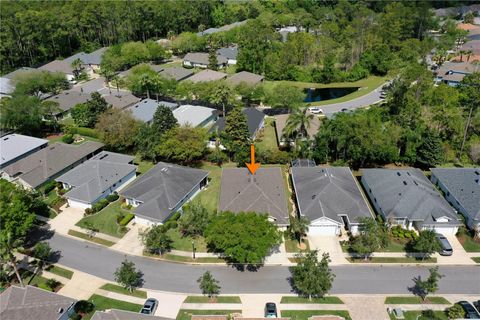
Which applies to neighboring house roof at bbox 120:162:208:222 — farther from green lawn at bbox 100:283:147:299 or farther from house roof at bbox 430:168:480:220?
house roof at bbox 430:168:480:220

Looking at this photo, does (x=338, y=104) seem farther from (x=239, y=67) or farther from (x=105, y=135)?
(x=105, y=135)

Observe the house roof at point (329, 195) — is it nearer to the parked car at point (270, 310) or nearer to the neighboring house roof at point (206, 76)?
the parked car at point (270, 310)

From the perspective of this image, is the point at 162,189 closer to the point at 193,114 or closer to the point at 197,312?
the point at 197,312

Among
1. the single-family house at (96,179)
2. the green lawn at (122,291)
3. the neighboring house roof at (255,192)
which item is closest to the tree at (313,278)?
the neighboring house roof at (255,192)

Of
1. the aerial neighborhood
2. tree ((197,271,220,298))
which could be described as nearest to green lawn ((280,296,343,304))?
the aerial neighborhood

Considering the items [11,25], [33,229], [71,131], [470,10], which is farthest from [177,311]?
[470,10]
